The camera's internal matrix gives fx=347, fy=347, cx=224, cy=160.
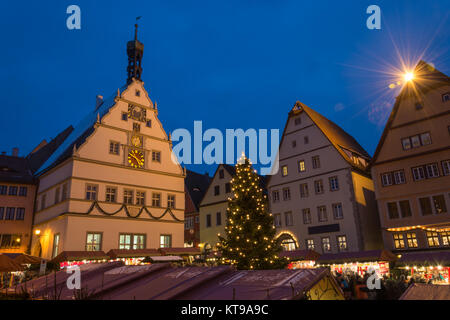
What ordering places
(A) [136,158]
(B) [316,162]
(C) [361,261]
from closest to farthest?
(C) [361,261] < (A) [136,158] < (B) [316,162]

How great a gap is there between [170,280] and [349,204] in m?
28.3

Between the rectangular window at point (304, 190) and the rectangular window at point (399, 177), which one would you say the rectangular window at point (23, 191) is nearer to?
the rectangular window at point (304, 190)

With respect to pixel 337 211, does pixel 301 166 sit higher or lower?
higher

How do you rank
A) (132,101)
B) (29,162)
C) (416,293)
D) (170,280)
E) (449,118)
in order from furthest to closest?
1. (29,162)
2. (132,101)
3. (449,118)
4. (170,280)
5. (416,293)

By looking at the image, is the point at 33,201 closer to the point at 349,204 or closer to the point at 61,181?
the point at 61,181

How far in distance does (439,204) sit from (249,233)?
56.0 feet

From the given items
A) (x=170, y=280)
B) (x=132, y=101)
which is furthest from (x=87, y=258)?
(x=170, y=280)

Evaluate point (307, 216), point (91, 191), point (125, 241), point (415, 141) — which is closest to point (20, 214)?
point (91, 191)

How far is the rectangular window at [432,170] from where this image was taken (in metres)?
27.8

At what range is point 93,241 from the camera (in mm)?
27719

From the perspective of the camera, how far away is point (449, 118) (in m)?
27.8

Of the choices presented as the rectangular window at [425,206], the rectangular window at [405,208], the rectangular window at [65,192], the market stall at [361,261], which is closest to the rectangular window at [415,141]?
the rectangular window at [425,206]

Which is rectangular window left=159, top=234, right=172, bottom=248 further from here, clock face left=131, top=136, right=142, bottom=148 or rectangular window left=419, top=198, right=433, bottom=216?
rectangular window left=419, top=198, right=433, bottom=216

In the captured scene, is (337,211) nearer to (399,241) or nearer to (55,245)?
(399,241)
